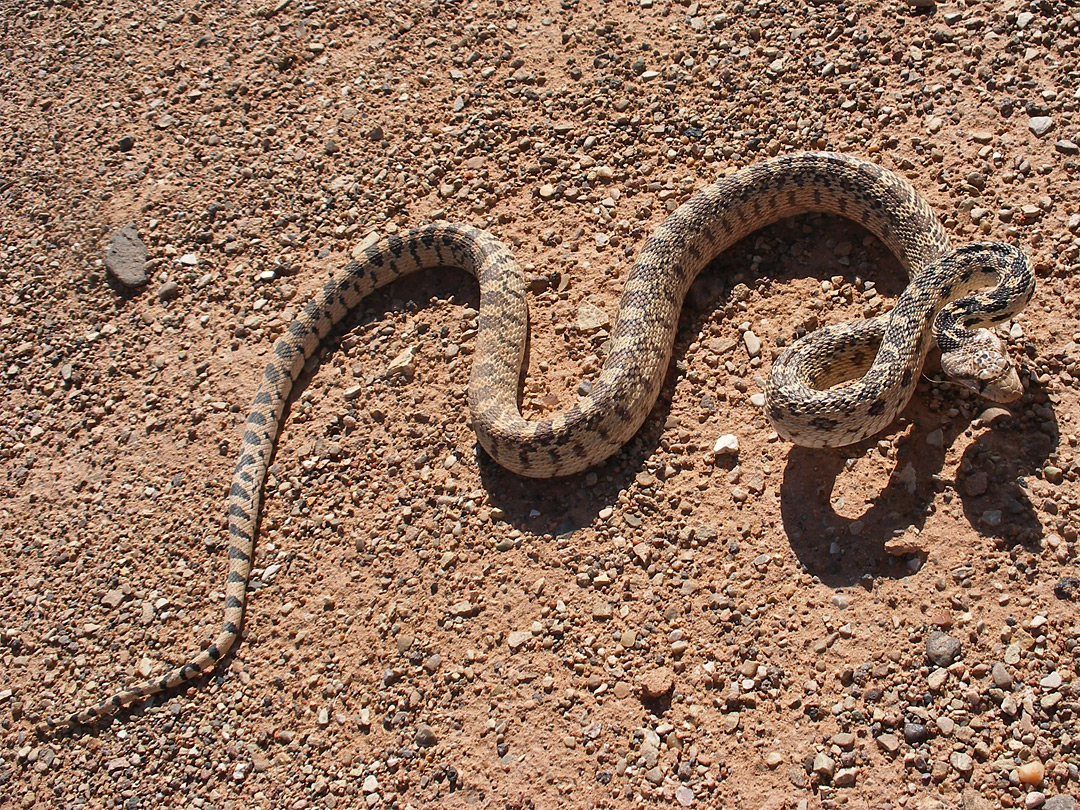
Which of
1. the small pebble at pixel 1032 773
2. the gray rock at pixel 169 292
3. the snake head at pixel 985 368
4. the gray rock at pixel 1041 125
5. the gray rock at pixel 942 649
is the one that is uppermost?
the gray rock at pixel 1041 125

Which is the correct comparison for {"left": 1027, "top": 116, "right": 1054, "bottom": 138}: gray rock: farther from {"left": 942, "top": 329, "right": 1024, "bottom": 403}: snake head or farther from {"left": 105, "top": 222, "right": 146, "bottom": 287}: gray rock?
{"left": 105, "top": 222, "right": 146, "bottom": 287}: gray rock

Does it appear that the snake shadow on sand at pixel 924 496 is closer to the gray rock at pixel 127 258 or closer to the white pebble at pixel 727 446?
the white pebble at pixel 727 446

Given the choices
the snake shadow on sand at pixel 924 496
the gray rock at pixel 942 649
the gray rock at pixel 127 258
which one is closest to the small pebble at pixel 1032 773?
the gray rock at pixel 942 649

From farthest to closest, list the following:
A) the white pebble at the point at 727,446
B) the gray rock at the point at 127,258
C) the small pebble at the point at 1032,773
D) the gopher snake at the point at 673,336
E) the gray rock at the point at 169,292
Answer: the gray rock at the point at 127,258
the gray rock at the point at 169,292
the white pebble at the point at 727,446
the gopher snake at the point at 673,336
the small pebble at the point at 1032,773

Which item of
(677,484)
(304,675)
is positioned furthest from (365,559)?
(677,484)

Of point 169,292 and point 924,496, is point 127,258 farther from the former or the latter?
point 924,496

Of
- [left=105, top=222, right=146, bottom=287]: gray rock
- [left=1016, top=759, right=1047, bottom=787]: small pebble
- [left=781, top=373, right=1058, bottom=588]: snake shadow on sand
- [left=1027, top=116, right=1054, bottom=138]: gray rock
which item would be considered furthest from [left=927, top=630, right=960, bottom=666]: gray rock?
[left=105, top=222, right=146, bottom=287]: gray rock
